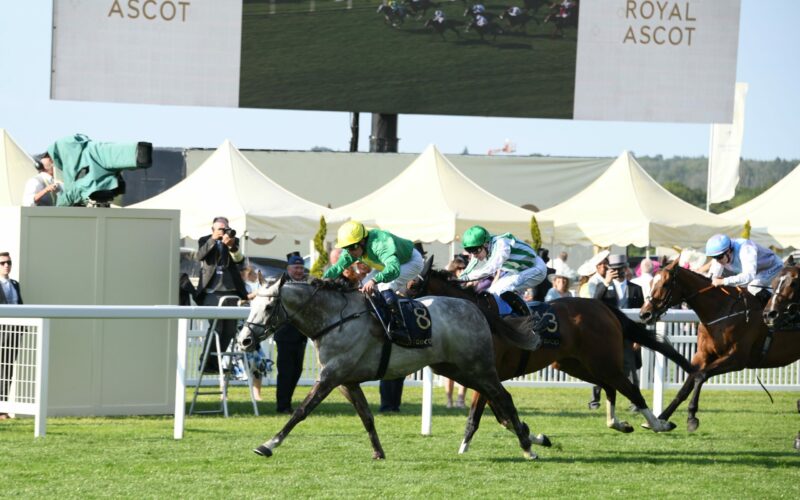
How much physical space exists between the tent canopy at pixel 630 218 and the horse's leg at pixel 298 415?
502 inches

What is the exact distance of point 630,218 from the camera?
21.5 m

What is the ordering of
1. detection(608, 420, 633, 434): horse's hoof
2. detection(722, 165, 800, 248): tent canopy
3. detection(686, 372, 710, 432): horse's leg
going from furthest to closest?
1. detection(722, 165, 800, 248): tent canopy
2. detection(686, 372, 710, 432): horse's leg
3. detection(608, 420, 633, 434): horse's hoof

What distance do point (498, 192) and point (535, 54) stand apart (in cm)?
409

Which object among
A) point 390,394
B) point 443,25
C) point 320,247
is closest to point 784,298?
point 390,394

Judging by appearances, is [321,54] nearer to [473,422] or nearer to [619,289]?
[619,289]

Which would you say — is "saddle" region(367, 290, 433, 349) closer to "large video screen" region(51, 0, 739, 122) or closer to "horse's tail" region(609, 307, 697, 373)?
"horse's tail" region(609, 307, 697, 373)

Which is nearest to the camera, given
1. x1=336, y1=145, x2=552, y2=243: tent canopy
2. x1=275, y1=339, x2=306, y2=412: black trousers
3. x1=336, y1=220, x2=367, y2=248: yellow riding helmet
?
x1=336, y1=220, x2=367, y2=248: yellow riding helmet

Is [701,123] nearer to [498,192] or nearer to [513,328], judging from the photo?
[498,192]

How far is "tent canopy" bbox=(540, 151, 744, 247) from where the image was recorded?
2127cm

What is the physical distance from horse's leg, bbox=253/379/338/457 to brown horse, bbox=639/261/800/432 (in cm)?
353

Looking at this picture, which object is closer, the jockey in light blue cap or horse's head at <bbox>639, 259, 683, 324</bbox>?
horse's head at <bbox>639, 259, 683, 324</bbox>

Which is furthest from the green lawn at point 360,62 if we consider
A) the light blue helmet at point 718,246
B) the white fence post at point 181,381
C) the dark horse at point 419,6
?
the white fence post at point 181,381

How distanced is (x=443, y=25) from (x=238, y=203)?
659 cm

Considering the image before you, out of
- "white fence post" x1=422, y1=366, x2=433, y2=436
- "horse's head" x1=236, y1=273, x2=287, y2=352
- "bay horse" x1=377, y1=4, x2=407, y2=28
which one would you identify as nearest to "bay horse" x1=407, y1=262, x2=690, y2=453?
"white fence post" x1=422, y1=366, x2=433, y2=436
